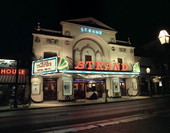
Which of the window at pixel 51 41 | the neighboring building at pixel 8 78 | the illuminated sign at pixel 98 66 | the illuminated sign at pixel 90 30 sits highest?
the illuminated sign at pixel 90 30

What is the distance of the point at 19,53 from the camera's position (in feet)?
53.4

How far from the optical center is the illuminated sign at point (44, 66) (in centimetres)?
1688

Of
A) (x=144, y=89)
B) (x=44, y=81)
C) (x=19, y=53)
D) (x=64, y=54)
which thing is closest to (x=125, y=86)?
(x=144, y=89)

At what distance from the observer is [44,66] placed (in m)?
17.5

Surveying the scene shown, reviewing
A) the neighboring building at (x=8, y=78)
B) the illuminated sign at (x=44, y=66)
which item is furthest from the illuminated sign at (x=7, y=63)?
the illuminated sign at (x=44, y=66)

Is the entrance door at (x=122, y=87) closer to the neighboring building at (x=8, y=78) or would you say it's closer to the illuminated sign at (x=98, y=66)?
the illuminated sign at (x=98, y=66)

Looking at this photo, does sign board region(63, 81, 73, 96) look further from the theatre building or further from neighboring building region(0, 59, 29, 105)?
neighboring building region(0, 59, 29, 105)

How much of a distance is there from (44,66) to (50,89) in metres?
4.60

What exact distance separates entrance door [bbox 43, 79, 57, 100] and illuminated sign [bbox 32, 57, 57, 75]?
299 cm

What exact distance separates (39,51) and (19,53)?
3.59 m

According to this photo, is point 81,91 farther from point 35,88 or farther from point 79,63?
point 35,88

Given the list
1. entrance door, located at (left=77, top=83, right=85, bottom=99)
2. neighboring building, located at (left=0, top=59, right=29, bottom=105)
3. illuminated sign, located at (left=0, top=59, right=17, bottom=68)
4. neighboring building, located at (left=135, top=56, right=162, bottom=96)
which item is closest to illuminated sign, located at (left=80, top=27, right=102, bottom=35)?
entrance door, located at (left=77, top=83, right=85, bottom=99)

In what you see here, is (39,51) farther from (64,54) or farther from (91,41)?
(91,41)

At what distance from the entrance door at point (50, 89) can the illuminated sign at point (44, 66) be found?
9.80 feet
